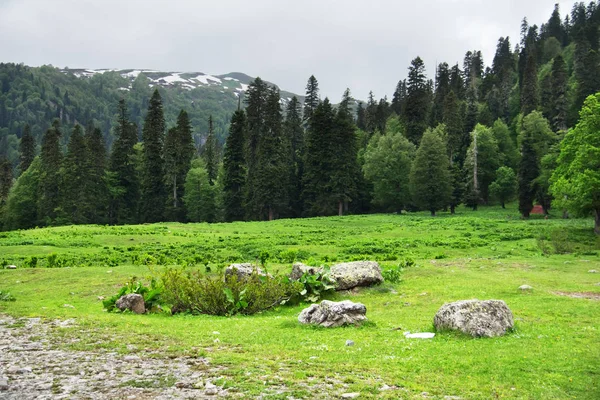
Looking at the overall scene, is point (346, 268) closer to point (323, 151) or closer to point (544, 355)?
point (544, 355)

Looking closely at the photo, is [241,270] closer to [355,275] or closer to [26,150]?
[355,275]

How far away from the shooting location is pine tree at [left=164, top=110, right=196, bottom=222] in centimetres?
8550

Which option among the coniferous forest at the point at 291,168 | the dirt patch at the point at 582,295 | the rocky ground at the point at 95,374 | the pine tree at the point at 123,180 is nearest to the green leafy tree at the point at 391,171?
the coniferous forest at the point at 291,168

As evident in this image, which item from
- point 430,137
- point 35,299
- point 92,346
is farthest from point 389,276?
point 430,137

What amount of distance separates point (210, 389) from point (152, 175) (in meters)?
83.4

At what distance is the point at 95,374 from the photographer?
29.2ft

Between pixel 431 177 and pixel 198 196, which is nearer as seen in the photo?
pixel 431 177

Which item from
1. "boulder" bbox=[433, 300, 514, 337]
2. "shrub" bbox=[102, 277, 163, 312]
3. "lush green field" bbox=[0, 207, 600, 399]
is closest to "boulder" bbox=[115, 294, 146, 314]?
"shrub" bbox=[102, 277, 163, 312]

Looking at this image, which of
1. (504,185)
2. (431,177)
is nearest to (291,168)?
(431,177)

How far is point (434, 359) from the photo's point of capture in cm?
972

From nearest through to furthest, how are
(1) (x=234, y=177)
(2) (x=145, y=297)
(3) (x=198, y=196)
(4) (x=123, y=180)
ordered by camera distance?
(2) (x=145, y=297) → (1) (x=234, y=177) → (3) (x=198, y=196) → (4) (x=123, y=180)

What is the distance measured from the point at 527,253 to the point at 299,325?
23794mm

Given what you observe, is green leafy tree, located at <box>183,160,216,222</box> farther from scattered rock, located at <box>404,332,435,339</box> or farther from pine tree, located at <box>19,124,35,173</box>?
scattered rock, located at <box>404,332,435,339</box>

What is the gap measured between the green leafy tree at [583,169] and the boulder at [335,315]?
32688 millimetres
